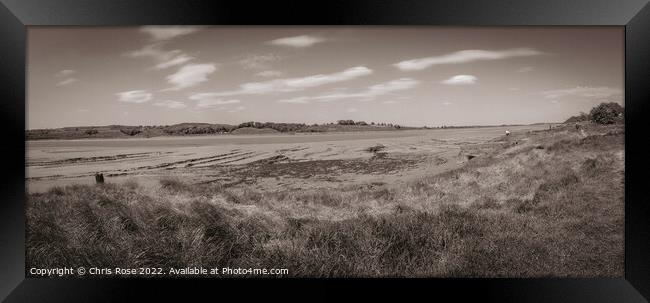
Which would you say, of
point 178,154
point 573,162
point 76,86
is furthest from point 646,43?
point 76,86

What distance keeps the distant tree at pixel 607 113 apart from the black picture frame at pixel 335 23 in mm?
191

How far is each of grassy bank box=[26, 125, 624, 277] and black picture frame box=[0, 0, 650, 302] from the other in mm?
161

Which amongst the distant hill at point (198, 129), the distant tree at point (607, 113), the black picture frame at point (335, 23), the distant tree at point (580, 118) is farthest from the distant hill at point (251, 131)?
the distant tree at point (607, 113)

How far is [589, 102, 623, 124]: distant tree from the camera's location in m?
4.32

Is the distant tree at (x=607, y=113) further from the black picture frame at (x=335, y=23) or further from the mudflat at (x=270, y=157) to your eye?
the mudflat at (x=270, y=157)

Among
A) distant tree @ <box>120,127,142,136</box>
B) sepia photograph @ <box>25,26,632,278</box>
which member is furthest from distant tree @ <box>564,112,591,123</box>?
distant tree @ <box>120,127,142,136</box>

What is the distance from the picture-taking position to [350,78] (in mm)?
4957

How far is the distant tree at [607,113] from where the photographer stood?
4.32m

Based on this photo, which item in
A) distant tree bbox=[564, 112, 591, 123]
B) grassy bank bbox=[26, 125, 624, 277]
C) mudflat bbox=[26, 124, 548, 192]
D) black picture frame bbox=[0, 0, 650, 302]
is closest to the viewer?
black picture frame bbox=[0, 0, 650, 302]

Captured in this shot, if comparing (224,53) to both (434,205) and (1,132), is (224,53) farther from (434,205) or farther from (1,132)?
(434,205)

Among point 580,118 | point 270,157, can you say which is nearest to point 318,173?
point 270,157

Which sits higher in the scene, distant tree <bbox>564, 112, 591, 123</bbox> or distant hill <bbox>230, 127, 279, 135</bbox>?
distant tree <bbox>564, 112, 591, 123</bbox>

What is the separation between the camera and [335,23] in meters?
4.08

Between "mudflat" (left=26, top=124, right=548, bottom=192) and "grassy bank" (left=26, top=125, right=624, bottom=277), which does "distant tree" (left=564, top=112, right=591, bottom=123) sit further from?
"mudflat" (left=26, top=124, right=548, bottom=192)
